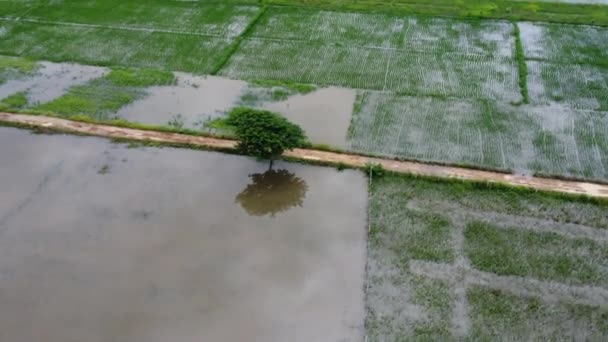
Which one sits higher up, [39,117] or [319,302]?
[39,117]

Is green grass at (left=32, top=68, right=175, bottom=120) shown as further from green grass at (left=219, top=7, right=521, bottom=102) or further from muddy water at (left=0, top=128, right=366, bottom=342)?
green grass at (left=219, top=7, right=521, bottom=102)

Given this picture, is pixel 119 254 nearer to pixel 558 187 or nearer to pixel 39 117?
pixel 39 117

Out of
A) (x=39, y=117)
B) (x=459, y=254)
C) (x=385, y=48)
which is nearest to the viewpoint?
(x=459, y=254)

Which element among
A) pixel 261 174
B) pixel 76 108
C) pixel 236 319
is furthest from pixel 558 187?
pixel 76 108

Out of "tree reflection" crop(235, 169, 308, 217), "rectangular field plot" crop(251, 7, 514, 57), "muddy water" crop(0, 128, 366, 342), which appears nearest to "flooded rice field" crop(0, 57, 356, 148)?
"muddy water" crop(0, 128, 366, 342)

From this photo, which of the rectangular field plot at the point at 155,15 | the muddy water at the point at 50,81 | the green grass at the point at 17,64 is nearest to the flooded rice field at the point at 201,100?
the muddy water at the point at 50,81
